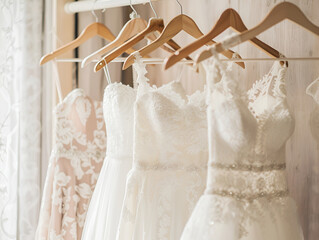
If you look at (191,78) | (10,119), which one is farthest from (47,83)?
(191,78)

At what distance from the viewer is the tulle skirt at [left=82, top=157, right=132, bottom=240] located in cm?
145

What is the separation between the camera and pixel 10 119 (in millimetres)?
1812

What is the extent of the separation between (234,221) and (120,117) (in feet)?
1.85

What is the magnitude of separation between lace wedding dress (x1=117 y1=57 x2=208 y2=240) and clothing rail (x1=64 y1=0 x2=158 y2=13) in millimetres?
442

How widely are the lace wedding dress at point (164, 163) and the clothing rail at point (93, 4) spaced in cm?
44

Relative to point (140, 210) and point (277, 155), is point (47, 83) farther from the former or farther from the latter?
point (277, 155)

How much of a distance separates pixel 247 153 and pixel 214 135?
0.10 meters

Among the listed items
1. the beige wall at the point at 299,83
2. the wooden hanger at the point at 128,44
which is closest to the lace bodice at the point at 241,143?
the wooden hanger at the point at 128,44

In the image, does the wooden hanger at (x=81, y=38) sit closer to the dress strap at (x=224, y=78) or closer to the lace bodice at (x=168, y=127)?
the lace bodice at (x=168, y=127)

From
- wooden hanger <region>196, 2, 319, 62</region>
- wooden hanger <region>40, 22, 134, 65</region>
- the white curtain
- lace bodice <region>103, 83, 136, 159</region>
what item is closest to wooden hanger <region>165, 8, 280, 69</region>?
wooden hanger <region>196, 2, 319, 62</region>

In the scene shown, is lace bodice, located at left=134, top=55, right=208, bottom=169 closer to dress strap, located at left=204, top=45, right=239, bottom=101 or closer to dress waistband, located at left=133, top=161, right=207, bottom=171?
dress waistband, located at left=133, top=161, right=207, bottom=171

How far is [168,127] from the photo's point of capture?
49.4 inches

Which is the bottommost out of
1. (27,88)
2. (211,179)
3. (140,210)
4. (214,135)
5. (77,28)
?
(140,210)

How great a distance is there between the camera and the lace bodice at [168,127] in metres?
1.26
